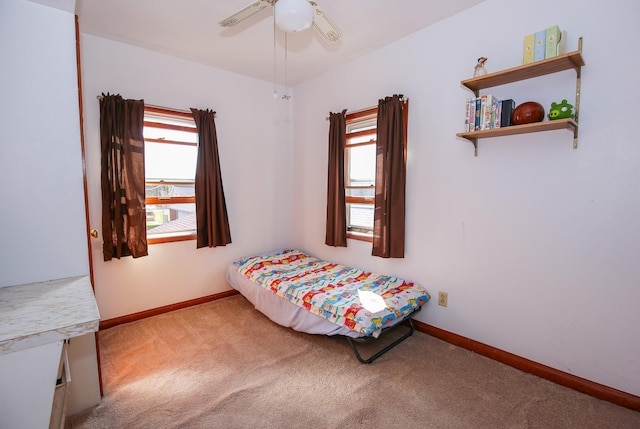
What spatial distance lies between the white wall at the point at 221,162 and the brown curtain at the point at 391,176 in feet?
5.08

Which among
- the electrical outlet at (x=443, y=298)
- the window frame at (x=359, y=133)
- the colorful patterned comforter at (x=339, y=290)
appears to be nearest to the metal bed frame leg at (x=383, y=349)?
the colorful patterned comforter at (x=339, y=290)

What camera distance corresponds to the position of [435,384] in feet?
6.34

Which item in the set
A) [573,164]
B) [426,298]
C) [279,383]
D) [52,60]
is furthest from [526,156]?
[52,60]

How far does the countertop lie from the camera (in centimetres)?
97

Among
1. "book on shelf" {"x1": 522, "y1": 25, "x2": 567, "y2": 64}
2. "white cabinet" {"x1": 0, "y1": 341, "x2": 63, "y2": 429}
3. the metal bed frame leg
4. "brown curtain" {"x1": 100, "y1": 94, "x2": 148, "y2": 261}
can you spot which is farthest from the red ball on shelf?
"brown curtain" {"x1": 100, "y1": 94, "x2": 148, "y2": 261}

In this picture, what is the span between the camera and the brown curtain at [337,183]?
3184 mm

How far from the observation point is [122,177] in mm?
2674

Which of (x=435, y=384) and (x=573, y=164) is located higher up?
(x=573, y=164)

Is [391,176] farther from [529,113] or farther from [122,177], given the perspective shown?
[122,177]

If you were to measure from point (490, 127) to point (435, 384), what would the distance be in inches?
67.9

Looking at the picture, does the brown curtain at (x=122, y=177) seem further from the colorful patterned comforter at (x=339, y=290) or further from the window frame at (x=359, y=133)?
the window frame at (x=359, y=133)

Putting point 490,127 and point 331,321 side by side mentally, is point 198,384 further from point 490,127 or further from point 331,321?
point 490,127

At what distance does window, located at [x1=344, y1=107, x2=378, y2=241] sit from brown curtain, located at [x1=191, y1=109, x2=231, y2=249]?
1.39 m

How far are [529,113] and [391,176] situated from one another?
3.59 ft
